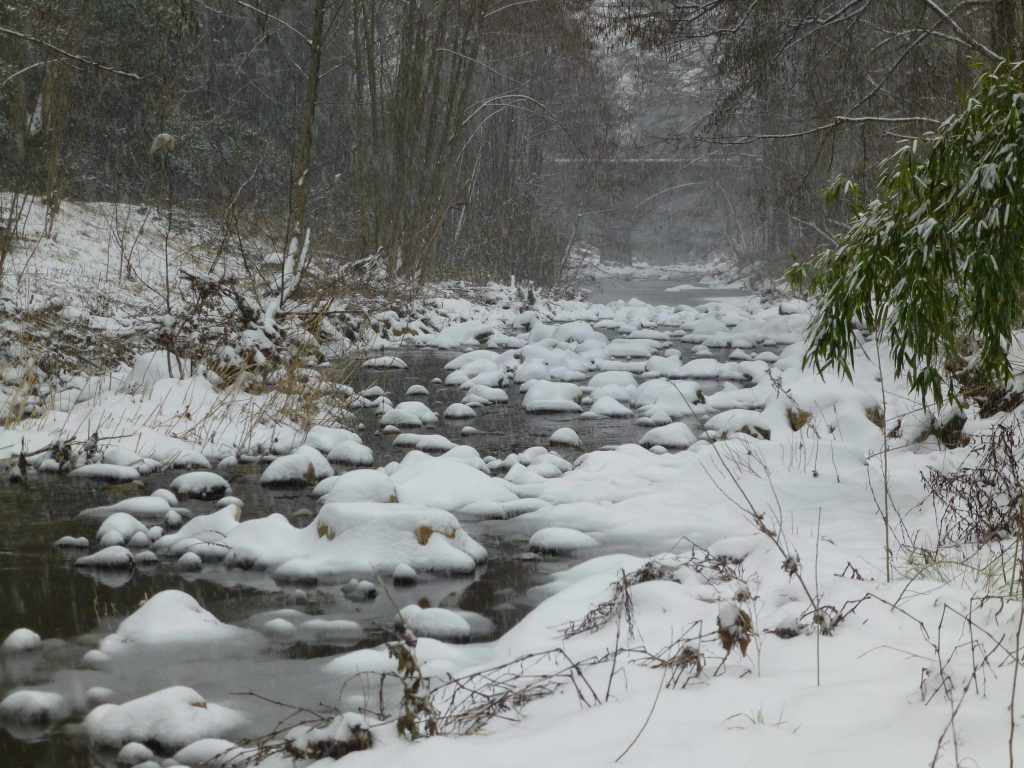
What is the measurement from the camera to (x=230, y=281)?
27.2 ft

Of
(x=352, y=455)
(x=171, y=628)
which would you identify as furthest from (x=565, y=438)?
(x=171, y=628)

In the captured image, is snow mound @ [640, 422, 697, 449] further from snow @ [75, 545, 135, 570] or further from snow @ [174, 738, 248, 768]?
snow @ [174, 738, 248, 768]

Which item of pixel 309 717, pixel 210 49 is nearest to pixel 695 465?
pixel 309 717

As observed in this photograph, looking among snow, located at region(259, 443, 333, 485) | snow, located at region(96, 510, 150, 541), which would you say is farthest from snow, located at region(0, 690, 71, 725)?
Answer: snow, located at region(259, 443, 333, 485)

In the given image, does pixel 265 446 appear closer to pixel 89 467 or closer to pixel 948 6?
pixel 89 467

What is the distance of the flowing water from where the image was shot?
3.16 meters

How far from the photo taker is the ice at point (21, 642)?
11.4 ft

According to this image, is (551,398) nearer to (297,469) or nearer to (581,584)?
(297,469)

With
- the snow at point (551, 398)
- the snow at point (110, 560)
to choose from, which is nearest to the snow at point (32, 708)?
the snow at point (110, 560)

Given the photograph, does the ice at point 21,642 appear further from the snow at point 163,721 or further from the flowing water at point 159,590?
the snow at point 163,721

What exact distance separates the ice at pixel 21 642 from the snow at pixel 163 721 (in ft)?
2.40

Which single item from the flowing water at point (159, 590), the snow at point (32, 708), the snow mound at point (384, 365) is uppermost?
the snow mound at point (384, 365)

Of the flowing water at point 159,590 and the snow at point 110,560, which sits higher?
the snow at point 110,560

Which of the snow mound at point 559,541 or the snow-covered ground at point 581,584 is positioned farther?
the snow mound at point 559,541
